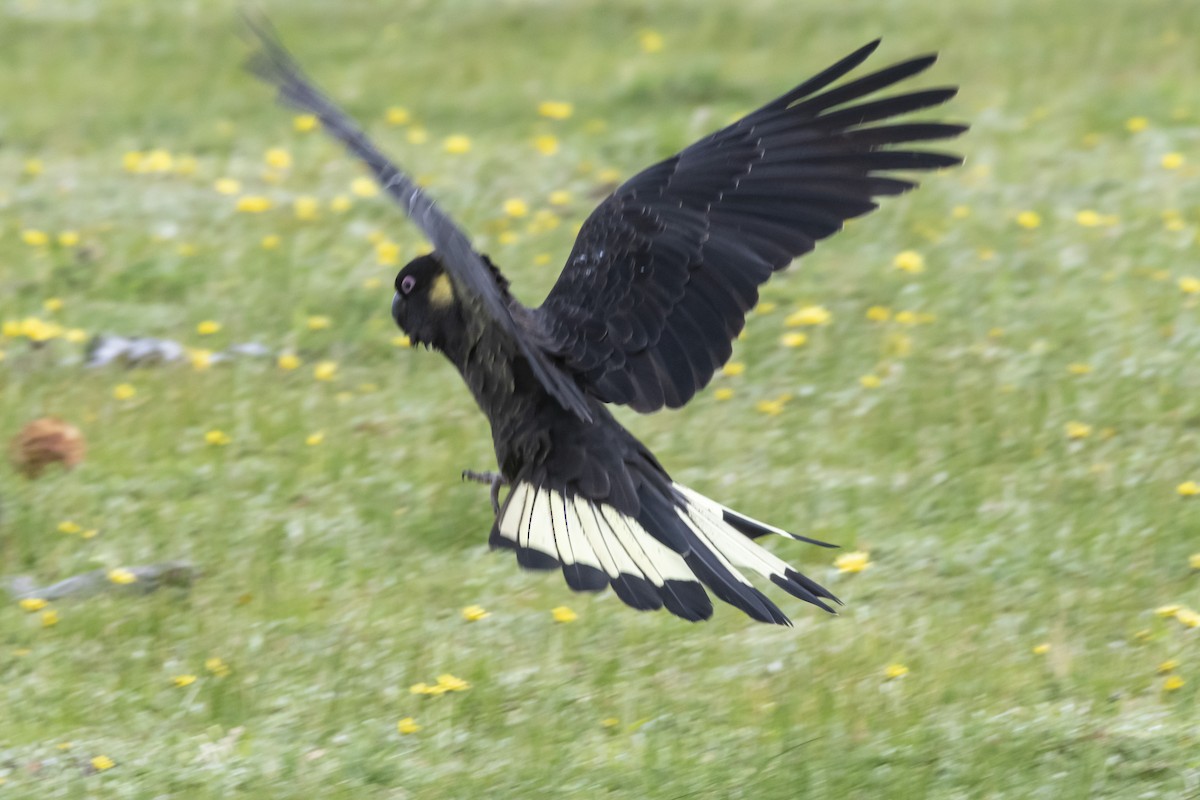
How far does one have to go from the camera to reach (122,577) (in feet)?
18.5

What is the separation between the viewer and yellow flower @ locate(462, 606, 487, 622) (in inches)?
214

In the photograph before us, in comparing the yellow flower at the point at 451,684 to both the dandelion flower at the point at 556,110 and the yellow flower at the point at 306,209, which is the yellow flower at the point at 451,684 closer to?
the yellow flower at the point at 306,209

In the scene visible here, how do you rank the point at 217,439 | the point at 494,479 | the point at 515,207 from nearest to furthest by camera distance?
the point at 494,479, the point at 217,439, the point at 515,207

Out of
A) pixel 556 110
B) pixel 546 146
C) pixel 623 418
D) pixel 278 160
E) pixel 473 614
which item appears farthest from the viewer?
pixel 556 110

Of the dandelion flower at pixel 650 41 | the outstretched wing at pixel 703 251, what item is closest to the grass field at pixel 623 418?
the dandelion flower at pixel 650 41

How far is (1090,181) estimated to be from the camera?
31.2 ft

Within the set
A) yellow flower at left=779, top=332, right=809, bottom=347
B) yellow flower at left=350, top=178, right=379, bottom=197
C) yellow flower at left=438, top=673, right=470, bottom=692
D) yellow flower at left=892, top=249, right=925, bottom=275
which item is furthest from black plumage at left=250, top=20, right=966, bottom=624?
yellow flower at left=350, top=178, right=379, bottom=197

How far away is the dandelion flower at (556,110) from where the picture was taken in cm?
1122

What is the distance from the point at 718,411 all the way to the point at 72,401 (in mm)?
2874

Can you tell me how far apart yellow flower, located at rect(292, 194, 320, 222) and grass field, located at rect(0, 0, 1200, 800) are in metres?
0.12

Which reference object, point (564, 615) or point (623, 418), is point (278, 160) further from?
point (564, 615)

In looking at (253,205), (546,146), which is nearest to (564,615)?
(253,205)

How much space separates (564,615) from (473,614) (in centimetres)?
30

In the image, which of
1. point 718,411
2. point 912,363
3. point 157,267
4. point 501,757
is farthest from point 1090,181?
point 501,757
